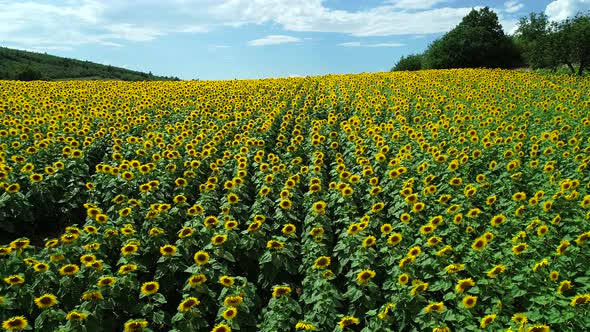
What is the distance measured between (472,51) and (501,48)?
4949mm

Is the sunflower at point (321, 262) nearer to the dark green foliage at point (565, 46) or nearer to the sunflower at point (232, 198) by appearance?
the sunflower at point (232, 198)

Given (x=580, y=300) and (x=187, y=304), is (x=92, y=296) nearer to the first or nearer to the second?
(x=187, y=304)

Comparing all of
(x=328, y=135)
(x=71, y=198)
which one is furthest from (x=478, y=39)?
(x=71, y=198)

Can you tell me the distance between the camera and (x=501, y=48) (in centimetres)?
4575

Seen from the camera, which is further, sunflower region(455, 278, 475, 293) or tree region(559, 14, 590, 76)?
tree region(559, 14, 590, 76)

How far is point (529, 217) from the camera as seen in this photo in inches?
224

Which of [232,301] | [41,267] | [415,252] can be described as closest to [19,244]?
[41,267]

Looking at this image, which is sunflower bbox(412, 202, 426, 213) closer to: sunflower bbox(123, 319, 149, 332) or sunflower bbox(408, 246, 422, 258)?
sunflower bbox(408, 246, 422, 258)

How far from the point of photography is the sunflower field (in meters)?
4.32

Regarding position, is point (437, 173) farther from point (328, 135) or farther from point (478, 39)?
point (478, 39)

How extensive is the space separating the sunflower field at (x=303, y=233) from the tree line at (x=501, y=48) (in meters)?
25.7

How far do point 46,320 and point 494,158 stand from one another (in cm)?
784

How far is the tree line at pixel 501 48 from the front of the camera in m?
32.2

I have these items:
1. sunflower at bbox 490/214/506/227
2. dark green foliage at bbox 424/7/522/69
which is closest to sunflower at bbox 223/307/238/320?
sunflower at bbox 490/214/506/227
